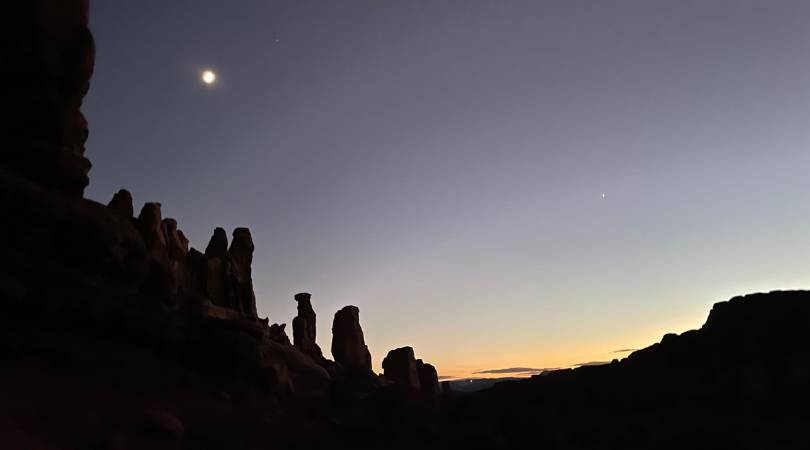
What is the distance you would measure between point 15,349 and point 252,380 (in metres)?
17.7

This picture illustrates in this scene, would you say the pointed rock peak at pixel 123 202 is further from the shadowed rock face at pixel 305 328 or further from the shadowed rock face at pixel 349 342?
the shadowed rock face at pixel 349 342

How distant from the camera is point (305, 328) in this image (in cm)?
11194

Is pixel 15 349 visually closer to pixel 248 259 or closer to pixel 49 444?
pixel 49 444

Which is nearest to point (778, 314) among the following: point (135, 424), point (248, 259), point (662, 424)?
point (662, 424)

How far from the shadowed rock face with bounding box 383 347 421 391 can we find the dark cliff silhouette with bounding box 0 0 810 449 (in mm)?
37421

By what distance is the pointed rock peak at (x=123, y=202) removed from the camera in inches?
2469

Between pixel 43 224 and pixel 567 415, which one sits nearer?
pixel 43 224

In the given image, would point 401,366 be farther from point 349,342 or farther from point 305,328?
point 305,328

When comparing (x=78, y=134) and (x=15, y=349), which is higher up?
(x=78, y=134)

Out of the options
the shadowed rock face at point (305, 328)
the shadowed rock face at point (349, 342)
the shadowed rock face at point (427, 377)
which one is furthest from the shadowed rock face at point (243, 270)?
the shadowed rock face at point (427, 377)

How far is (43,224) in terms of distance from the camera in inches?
1319

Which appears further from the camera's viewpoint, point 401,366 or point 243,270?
point 401,366

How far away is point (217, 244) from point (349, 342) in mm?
42125

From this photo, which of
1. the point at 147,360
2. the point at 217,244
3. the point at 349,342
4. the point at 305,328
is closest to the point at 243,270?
the point at 217,244
